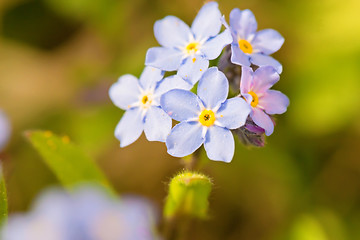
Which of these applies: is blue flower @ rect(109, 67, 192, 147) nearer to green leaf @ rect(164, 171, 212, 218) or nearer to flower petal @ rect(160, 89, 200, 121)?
flower petal @ rect(160, 89, 200, 121)

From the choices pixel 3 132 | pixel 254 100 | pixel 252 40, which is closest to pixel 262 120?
pixel 254 100

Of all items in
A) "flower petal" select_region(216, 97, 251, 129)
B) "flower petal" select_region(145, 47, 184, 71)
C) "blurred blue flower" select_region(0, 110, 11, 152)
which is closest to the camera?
"flower petal" select_region(216, 97, 251, 129)

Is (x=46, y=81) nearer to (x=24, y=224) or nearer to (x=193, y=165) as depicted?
(x=193, y=165)

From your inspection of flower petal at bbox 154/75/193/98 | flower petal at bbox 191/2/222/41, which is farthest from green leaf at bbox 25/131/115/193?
flower petal at bbox 191/2/222/41

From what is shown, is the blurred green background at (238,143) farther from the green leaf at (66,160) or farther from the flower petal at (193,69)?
the flower petal at (193,69)

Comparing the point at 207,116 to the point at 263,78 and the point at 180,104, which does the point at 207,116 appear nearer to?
the point at 180,104

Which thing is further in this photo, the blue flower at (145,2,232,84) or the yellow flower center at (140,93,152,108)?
the yellow flower center at (140,93,152,108)
